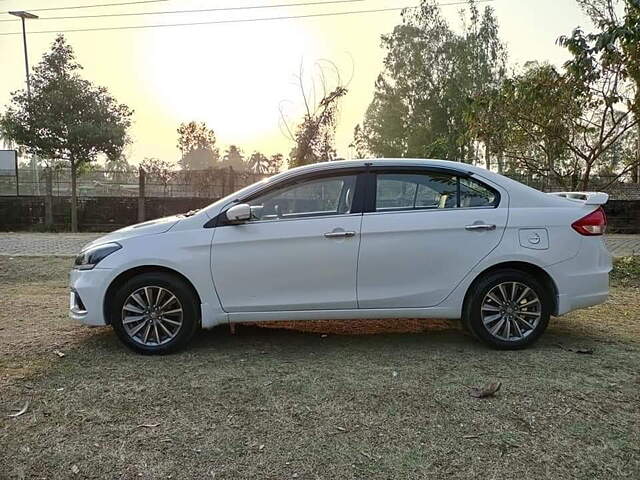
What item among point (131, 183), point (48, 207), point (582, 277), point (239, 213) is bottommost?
point (582, 277)

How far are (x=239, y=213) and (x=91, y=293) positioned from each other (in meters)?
1.36

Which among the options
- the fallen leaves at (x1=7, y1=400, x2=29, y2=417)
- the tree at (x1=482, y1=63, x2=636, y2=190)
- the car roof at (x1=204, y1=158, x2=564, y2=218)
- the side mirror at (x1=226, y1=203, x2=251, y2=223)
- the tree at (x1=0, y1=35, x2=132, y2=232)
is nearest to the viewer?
the fallen leaves at (x1=7, y1=400, x2=29, y2=417)

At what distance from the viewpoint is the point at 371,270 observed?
167 inches

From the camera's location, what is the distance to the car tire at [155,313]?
420 centimetres

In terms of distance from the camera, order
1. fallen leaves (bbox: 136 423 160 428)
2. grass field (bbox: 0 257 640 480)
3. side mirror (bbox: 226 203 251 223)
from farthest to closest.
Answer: side mirror (bbox: 226 203 251 223), fallen leaves (bbox: 136 423 160 428), grass field (bbox: 0 257 640 480)

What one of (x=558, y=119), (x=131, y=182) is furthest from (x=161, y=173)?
(x=558, y=119)

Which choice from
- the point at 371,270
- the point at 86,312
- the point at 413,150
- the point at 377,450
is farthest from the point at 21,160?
the point at 413,150

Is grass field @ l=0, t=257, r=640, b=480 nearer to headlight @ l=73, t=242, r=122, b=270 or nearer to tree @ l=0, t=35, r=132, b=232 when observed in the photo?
headlight @ l=73, t=242, r=122, b=270

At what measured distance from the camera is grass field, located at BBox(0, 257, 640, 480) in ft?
8.84

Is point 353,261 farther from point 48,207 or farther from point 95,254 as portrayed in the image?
point 48,207

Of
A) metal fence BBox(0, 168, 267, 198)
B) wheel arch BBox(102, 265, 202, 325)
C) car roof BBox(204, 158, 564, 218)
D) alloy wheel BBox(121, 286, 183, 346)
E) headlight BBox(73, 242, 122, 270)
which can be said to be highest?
metal fence BBox(0, 168, 267, 198)

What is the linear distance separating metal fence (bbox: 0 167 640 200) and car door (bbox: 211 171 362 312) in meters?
13.1

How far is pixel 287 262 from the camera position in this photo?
13.8 ft

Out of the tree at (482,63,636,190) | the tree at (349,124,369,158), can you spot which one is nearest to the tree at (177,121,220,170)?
the tree at (349,124,369,158)
